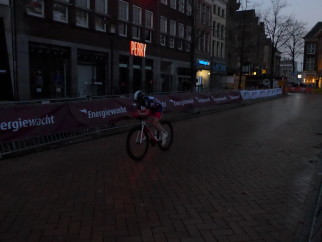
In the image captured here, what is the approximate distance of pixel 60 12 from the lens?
1995 cm

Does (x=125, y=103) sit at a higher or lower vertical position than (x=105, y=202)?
higher

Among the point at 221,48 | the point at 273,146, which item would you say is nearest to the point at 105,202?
the point at 273,146

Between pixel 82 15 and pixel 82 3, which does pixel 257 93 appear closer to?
pixel 82 15

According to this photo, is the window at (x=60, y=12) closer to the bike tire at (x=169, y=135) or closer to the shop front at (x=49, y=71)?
the shop front at (x=49, y=71)

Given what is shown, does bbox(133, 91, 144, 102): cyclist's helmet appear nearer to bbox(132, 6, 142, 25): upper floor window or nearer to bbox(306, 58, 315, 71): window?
bbox(132, 6, 142, 25): upper floor window

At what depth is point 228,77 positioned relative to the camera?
2037 inches

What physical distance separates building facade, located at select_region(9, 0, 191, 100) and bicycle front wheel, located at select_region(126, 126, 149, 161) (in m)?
11.5

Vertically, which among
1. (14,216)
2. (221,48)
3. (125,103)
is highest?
(221,48)

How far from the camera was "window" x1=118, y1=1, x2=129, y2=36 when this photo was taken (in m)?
25.3

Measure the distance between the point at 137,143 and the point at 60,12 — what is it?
14232 mm

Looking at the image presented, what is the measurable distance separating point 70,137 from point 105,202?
519cm

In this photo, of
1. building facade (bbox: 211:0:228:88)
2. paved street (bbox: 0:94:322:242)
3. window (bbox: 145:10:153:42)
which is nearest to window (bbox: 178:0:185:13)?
window (bbox: 145:10:153:42)

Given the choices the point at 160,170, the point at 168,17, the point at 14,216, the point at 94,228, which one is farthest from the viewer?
the point at 168,17

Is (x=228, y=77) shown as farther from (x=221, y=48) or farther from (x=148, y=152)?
(x=148, y=152)
